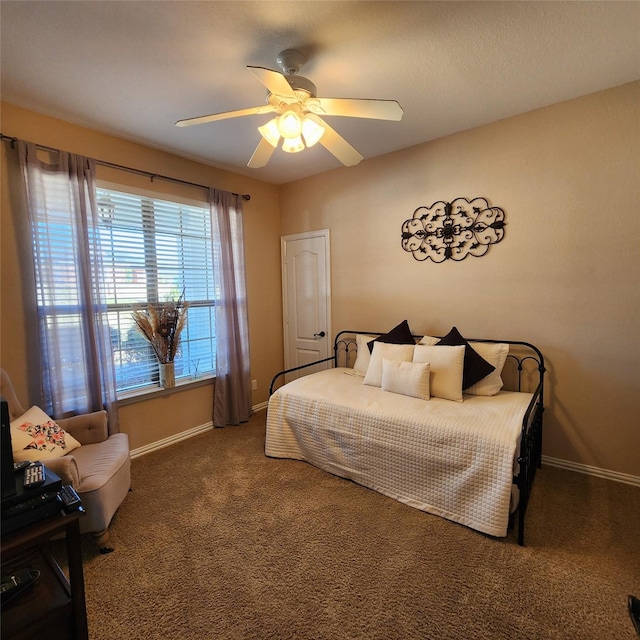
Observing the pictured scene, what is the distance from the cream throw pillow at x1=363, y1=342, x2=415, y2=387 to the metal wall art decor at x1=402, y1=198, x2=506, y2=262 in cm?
91

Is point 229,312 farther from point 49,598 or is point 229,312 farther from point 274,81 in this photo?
point 49,598

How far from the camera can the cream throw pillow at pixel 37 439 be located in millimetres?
1914

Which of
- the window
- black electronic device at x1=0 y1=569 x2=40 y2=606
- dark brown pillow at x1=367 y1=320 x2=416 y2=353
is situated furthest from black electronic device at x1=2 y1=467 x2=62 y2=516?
dark brown pillow at x1=367 y1=320 x2=416 y2=353

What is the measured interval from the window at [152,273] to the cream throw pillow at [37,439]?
0.81m

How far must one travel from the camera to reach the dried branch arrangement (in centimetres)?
302

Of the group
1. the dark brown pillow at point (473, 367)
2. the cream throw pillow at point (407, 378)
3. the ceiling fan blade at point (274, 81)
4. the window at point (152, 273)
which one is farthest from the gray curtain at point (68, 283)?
the dark brown pillow at point (473, 367)

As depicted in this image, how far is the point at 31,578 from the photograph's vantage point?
127 centimetres

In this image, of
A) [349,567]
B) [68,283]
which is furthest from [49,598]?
[68,283]

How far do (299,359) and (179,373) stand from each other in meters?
1.44

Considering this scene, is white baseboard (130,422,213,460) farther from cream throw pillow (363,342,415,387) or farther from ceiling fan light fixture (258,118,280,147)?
ceiling fan light fixture (258,118,280,147)

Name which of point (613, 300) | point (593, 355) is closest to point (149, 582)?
point (593, 355)

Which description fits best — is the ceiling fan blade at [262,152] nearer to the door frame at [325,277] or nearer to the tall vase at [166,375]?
the door frame at [325,277]

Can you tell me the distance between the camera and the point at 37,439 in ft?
6.55

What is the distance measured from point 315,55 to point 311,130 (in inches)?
18.0
